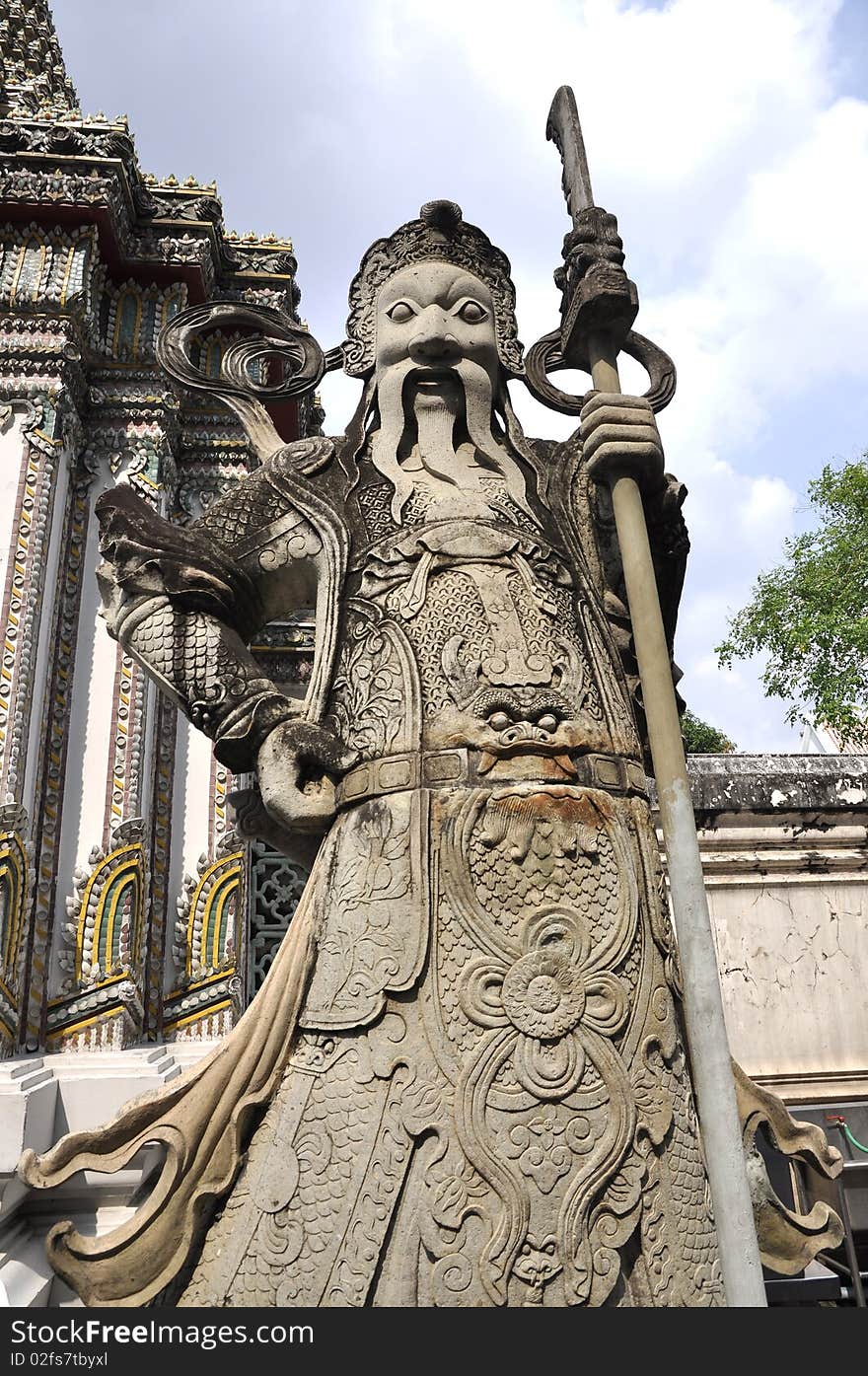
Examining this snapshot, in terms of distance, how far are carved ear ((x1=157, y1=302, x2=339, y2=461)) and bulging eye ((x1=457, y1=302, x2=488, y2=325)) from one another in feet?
1.42

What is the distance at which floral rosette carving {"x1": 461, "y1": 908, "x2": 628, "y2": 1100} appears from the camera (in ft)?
6.10

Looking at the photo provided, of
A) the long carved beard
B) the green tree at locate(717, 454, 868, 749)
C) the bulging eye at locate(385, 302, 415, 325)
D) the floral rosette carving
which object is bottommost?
the floral rosette carving

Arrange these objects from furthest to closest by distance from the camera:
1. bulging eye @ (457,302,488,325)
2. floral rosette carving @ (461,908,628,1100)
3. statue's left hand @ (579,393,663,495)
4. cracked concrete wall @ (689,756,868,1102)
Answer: cracked concrete wall @ (689,756,868,1102), bulging eye @ (457,302,488,325), statue's left hand @ (579,393,663,495), floral rosette carving @ (461,908,628,1100)

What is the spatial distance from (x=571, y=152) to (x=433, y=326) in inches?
23.2

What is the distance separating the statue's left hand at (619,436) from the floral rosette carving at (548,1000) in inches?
45.0

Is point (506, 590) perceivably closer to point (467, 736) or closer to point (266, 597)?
point (467, 736)

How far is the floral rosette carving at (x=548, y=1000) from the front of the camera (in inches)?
73.2

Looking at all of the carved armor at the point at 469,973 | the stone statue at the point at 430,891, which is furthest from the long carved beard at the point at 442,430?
the carved armor at the point at 469,973

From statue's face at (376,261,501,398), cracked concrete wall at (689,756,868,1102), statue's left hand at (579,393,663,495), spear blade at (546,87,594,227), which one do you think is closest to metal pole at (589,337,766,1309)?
statue's left hand at (579,393,663,495)

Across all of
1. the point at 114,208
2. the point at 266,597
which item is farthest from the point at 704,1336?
the point at 114,208

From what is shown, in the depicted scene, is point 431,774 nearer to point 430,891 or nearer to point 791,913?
point 430,891

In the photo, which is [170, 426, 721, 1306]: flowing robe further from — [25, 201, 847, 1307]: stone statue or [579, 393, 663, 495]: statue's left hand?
[579, 393, 663, 495]: statue's left hand

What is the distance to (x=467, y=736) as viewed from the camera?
2133mm

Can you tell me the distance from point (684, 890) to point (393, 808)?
0.67 m
